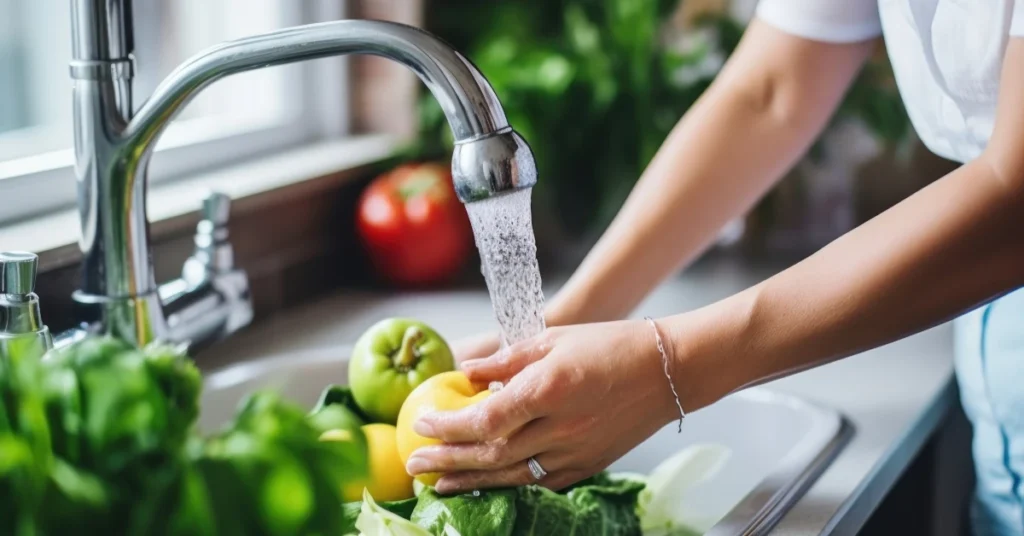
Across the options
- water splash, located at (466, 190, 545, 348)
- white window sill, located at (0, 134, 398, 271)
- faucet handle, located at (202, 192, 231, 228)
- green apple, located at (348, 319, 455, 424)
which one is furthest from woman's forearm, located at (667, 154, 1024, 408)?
white window sill, located at (0, 134, 398, 271)

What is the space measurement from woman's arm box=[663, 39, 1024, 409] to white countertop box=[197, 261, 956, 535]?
0.14 m

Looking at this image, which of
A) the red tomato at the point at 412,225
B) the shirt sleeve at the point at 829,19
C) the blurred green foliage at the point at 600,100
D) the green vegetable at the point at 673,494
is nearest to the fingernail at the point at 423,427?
the green vegetable at the point at 673,494

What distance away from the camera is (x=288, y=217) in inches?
54.1

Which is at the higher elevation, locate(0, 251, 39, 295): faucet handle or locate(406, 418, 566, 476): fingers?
locate(0, 251, 39, 295): faucet handle

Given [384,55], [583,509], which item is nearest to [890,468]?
[583,509]

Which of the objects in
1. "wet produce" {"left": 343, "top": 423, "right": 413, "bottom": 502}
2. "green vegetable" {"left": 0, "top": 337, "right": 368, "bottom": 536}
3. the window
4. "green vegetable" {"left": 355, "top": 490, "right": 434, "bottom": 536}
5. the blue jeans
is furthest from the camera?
the window

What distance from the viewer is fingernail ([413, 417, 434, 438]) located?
73 cm

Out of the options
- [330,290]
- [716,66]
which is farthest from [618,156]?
[330,290]

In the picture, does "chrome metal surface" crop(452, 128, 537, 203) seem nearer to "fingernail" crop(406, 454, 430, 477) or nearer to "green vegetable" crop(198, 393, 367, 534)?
"fingernail" crop(406, 454, 430, 477)

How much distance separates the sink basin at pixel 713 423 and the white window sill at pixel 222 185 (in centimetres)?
18

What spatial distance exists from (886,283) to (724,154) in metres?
0.37

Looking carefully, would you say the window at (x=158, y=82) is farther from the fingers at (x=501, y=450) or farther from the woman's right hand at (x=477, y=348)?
the fingers at (x=501, y=450)

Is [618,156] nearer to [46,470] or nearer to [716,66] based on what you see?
[716,66]

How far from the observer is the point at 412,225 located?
1.45 meters
